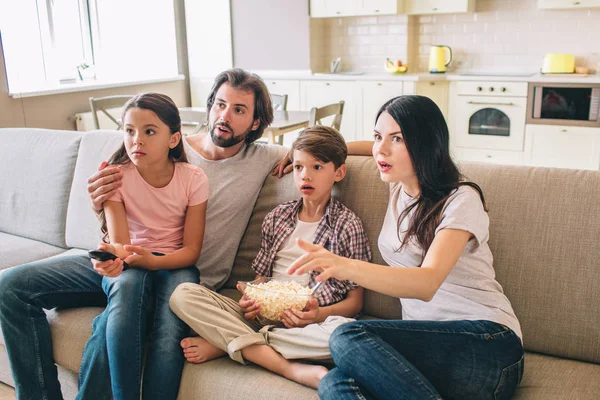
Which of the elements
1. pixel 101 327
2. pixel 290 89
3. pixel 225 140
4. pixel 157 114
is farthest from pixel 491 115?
pixel 101 327

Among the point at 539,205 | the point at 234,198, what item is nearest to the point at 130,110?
the point at 234,198

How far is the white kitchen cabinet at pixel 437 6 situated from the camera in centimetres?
511

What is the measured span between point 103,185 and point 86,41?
3.97m

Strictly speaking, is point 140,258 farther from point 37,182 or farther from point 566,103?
point 566,103

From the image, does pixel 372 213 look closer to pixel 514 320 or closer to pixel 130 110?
pixel 514 320

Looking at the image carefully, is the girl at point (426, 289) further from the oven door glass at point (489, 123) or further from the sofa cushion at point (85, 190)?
the oven door glass at point (489, 123)

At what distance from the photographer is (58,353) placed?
5.80 ft

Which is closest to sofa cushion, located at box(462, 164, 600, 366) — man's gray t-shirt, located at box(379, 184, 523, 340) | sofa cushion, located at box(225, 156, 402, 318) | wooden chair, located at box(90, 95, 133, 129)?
man's gray t-shirt, located at box(379, 184, 523, 340)

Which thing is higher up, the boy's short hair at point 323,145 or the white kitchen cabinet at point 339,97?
the boy's short hair at point 323,145

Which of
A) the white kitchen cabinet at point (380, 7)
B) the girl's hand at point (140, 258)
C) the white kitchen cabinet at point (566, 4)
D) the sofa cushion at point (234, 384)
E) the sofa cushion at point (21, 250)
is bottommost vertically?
the sofa cushion at point (234, 384)

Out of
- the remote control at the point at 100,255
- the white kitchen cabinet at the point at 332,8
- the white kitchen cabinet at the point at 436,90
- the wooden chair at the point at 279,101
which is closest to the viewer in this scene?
the remote control at the point at 100,255

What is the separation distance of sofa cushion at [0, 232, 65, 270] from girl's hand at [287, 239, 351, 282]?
4.87ft

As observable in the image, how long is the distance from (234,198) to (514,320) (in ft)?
3.15

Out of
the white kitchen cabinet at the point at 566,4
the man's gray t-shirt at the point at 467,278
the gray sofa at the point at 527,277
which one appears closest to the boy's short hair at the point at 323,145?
the gray sofa at the point at 527,277
